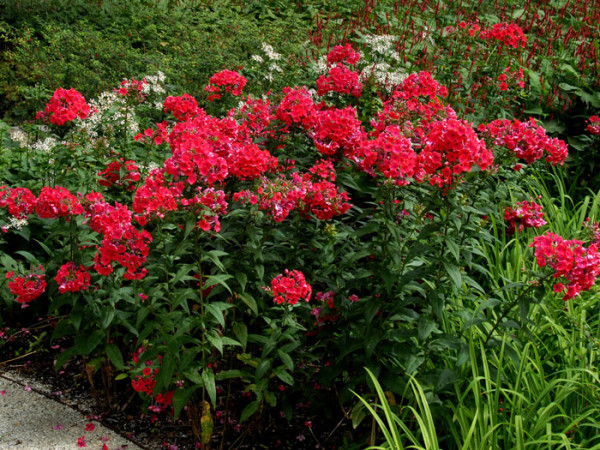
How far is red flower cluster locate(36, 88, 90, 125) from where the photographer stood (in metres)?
3.26

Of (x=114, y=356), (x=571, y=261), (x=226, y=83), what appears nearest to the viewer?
(x=571, y=261)

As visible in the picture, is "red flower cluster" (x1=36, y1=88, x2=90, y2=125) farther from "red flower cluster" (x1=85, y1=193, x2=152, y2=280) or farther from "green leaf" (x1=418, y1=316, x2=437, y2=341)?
"green leaf" (x1=418, y1=316, x2=437, y2=341)

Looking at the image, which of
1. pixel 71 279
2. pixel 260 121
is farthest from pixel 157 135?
pixel 71 279

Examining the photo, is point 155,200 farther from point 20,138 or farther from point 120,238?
point 20,138

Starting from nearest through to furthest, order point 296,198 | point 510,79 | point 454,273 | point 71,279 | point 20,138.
Result: point 454,273 < point 296,198 < point 71,279 < point 510,79 < point 20,138

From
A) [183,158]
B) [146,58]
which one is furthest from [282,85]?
[183,158]

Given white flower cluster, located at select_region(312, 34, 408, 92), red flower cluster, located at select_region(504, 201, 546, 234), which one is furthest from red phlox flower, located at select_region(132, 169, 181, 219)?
white flower cluster, located at select_region(312, 34, 408, 92)

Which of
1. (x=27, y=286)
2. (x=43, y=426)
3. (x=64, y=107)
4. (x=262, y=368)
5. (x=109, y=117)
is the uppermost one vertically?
(x=64, y=107)

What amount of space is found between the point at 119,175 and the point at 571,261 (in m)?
2.41

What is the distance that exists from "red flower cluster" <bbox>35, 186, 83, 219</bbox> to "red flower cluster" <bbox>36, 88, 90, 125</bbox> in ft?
2.83

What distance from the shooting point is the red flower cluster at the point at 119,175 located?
127 inches

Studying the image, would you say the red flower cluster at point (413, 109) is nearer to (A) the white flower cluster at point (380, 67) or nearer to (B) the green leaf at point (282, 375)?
(A) the white flower cluster at point (380, 67)

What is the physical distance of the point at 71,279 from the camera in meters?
2.61

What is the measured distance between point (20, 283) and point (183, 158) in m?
1.26
